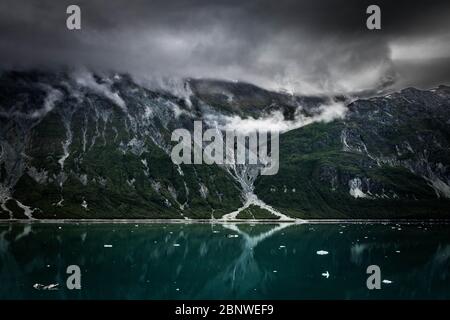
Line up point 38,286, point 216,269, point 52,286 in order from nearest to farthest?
point 52,286 < point 38,286 < point 216,269

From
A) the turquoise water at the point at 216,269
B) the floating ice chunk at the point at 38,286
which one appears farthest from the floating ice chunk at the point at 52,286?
the floating ice chunk at the point at 38,286

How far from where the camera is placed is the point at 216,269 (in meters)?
114

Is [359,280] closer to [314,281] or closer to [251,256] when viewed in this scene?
[314,281]

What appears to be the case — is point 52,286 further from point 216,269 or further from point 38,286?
point 216,269

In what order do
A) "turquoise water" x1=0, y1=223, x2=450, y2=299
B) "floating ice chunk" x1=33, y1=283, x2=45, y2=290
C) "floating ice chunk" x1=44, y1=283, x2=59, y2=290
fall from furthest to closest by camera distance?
"turquoise water" x1=0, y1=223, x2=450, y2=299, "floating ice chunk" x1=33, y1=283, x2=45, y2=290, "floating ice chunk" x1=44, y1=283, x2=59, y2=290

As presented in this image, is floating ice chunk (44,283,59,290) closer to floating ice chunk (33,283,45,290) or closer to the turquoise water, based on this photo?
the turquoise water

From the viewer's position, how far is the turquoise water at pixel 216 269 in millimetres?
82250

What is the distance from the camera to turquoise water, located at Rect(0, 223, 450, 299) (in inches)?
3238

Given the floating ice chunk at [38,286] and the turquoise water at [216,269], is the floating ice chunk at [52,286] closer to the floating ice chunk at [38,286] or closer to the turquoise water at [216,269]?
the turquoise water at [216,269]

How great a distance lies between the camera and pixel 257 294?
83688mm

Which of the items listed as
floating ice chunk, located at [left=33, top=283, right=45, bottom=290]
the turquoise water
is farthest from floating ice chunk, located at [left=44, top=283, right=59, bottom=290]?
floating ice chunk, located at [left=33, top=283, right=45, bottom=290]

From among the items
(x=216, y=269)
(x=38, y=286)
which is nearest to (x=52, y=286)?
(x=38, y=286)

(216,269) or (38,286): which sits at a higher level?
(38,286)

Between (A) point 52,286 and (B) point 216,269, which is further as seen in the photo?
(B) point 216,269
